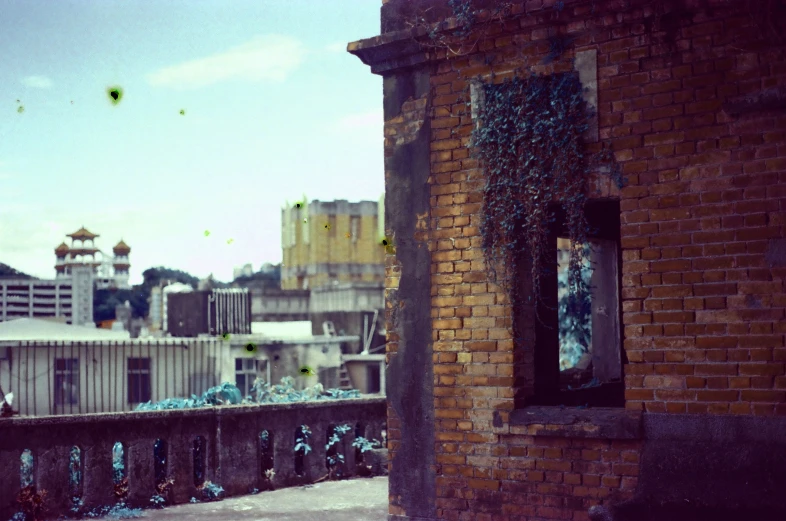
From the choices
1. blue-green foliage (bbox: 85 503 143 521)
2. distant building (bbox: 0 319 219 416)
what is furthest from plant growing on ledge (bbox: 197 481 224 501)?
distant building (bbox: 0 319 219 416)

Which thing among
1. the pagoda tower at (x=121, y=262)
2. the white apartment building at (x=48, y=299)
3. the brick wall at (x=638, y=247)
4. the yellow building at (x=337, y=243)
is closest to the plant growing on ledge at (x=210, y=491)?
the brick wall at (x=638, y=247)

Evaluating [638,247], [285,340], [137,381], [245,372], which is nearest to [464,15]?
[638,247]

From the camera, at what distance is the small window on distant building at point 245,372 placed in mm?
27425

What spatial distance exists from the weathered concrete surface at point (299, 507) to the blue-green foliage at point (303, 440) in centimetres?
48

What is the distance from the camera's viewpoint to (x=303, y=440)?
10.1 m

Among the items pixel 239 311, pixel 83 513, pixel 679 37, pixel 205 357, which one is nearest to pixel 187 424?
pixel 83 513

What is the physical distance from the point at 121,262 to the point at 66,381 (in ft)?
308

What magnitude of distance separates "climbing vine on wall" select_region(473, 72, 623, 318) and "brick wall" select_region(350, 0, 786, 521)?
0.13m

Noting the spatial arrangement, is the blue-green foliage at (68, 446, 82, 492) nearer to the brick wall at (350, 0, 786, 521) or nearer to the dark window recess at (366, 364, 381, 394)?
the brick wall at (350, 0, 786, 521)

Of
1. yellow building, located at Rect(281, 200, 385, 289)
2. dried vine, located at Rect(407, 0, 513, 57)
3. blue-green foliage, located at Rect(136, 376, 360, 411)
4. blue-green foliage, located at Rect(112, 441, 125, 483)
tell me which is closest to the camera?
dried vine, located at Rect(407, 0, 513, 57)

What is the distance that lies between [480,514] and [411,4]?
13.2 ft

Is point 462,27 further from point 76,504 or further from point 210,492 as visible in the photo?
point 76,504

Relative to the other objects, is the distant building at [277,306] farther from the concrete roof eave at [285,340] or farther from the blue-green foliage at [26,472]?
the blue-green foliage at [26,472]

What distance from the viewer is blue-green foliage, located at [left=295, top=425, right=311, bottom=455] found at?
32.8 ft
